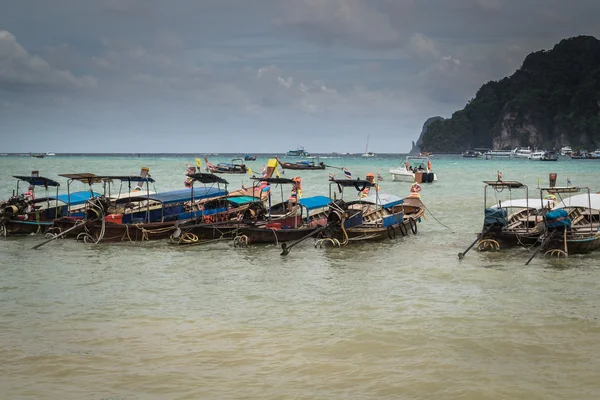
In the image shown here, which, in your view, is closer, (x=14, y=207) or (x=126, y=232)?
(x=126, y=232)

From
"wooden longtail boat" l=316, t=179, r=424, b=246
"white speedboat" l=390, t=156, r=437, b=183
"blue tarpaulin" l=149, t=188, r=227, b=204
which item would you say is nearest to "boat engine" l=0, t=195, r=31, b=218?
"blue tarpaulin" l=149, t=188, r=227, b=204

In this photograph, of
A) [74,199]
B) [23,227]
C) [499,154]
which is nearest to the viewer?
[23,227]

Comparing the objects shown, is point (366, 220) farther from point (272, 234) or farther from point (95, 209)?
point (95, 209)

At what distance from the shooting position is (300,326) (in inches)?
530

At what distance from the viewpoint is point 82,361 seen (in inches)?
445

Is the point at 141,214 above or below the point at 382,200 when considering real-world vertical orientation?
below

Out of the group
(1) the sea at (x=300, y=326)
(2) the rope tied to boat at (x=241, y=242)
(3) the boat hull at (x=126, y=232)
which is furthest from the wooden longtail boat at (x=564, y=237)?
(3) the boat hull at (x=126, y=232)

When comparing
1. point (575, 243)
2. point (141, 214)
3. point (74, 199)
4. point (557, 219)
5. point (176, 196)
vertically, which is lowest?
point (575, 243)

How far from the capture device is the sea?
34.1 feet

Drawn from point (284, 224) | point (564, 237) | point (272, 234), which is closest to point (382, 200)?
point (284, 224)

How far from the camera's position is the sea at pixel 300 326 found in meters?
10.4

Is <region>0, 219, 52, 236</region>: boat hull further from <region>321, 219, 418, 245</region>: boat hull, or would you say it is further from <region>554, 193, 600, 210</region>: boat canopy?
<region>554, 193, 600, 210</region>: boat canopy

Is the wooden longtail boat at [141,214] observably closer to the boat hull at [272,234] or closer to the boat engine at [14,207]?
the boat hull at [272,234]

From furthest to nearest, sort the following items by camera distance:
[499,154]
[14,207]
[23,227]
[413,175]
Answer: [499,154] < [413,175] < [14,207] < [23,227]
